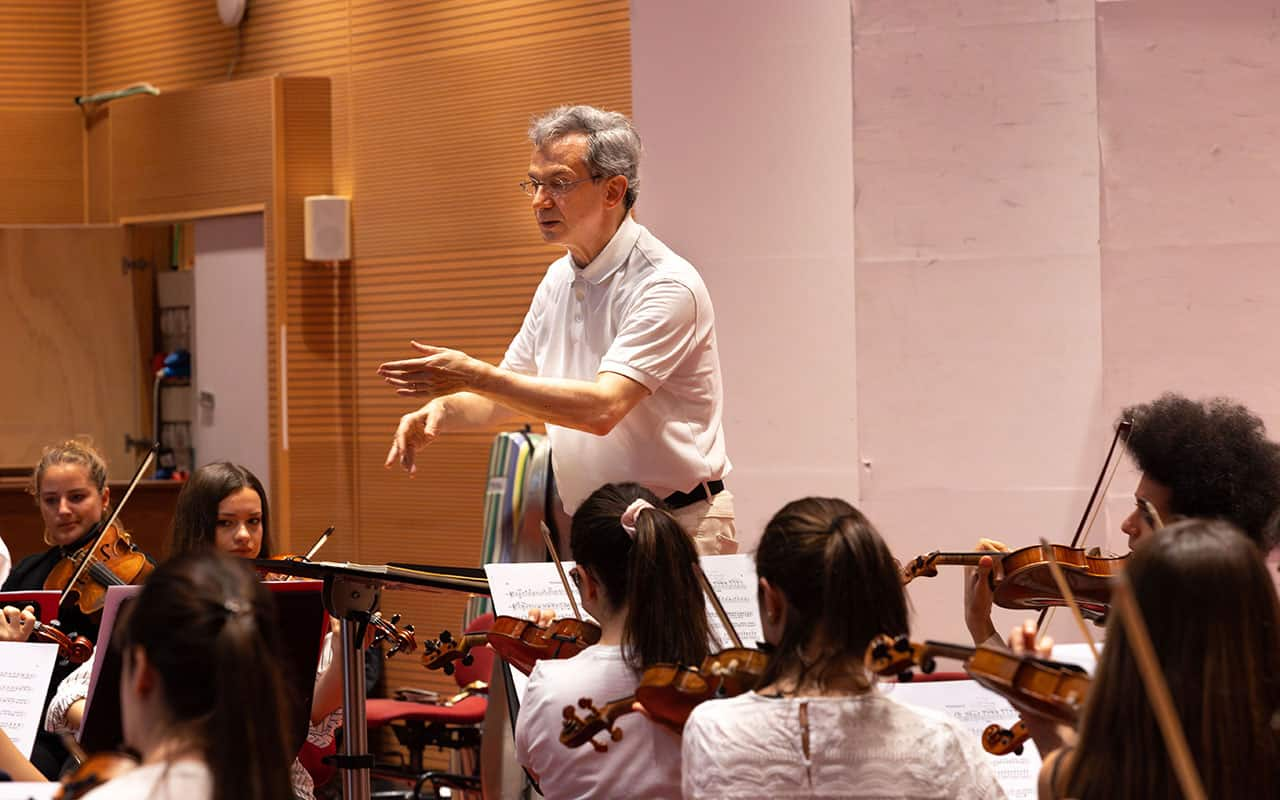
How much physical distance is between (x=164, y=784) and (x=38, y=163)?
6526 millimetres

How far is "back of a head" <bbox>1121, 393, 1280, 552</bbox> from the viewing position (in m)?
2.82

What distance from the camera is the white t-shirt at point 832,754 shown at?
6.57ft

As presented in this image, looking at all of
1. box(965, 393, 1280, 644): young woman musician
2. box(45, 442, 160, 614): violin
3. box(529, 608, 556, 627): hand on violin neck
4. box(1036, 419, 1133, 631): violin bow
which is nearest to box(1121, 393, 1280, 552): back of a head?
box(965, 393, 1280, 644): young woman musician

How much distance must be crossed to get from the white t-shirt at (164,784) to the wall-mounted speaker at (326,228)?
16.6 feet

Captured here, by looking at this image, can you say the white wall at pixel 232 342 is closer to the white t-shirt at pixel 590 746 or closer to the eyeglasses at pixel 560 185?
the eyeglasses at pixel 560 185

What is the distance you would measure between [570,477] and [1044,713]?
5.33 ft

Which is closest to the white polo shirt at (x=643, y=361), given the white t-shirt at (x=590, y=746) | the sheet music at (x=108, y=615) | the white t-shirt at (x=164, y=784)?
the white t-shirt at (x=590, y=746)

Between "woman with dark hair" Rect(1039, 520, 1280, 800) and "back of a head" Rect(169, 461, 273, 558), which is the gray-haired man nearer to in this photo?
"back of a head" Rect(169, 461, 273, 558)

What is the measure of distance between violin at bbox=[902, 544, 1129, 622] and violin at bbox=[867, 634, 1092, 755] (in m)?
1.11

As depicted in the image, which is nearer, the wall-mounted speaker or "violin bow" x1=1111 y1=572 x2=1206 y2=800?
"violin bow" x1=1111 y1=572 x2=1206 y2=800

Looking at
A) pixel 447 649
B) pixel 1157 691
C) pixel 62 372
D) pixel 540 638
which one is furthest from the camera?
pixel 62 372

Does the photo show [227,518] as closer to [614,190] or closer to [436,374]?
[436,374]

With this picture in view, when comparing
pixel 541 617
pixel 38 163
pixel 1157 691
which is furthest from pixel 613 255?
pixel 38 163

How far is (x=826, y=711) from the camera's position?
202cm
